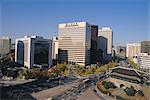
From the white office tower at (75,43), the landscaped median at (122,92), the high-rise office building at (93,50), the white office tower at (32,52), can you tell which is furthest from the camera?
the high-rise office building at (93,50)

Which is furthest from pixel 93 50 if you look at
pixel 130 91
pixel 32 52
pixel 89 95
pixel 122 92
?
pixel 89 95

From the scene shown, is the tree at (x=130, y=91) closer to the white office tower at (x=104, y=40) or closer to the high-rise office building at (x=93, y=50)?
the high-rise office building at (x=93, y=50)

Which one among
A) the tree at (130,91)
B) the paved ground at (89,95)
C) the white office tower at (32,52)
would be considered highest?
the white office tower at (32,52)

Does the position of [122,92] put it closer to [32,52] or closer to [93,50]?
[93,50]

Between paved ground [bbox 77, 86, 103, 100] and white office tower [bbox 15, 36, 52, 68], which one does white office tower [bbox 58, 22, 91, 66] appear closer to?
white office tower [bbox 15, 36, 52, 68]

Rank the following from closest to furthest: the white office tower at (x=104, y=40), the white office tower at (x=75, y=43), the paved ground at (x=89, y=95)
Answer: the paved ground at (x=89, y=95) → the white office tower at (x=75, y=43) → the white office tower at (x=104, y=40)

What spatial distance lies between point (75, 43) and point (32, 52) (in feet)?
5.07

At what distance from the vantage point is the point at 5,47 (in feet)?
23.1

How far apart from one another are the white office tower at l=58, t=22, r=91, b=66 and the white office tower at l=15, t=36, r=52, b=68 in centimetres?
81

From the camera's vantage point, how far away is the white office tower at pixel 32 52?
634cm

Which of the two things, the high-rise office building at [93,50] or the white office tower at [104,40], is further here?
the white office tower at [104,40]

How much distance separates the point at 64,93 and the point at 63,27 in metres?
2.21

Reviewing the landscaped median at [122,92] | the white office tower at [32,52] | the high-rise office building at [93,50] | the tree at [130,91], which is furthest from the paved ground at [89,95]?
the white office tower at [32,52]

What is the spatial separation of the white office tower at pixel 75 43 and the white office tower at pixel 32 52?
31.8 inches
